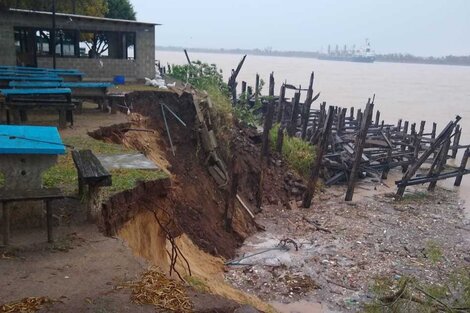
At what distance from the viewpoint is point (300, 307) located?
30.1ft

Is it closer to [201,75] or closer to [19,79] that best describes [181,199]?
[19,79]

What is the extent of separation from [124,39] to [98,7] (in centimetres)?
583

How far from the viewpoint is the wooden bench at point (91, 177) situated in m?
5.21

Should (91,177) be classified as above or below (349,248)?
above

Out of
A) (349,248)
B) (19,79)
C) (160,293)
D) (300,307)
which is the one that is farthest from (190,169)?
(160,293)

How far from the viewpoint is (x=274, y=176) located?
16.3 m

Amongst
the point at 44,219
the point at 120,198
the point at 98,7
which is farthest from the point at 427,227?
the point at 98,7

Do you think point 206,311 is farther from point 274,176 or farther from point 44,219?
point 274,176

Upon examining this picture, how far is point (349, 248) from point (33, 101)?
331 inches

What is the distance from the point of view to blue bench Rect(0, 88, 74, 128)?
32.1 ft

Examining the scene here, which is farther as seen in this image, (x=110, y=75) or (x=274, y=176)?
(x=110, y=75)

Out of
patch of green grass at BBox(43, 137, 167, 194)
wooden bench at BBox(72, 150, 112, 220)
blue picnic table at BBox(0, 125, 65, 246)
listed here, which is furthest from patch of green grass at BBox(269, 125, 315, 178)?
blue picnic table at BBox(0, 125, 65, 246)

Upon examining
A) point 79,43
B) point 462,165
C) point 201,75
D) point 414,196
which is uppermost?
point 79,43

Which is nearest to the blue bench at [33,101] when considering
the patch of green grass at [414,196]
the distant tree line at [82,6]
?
the distant tree line at [82,6]
